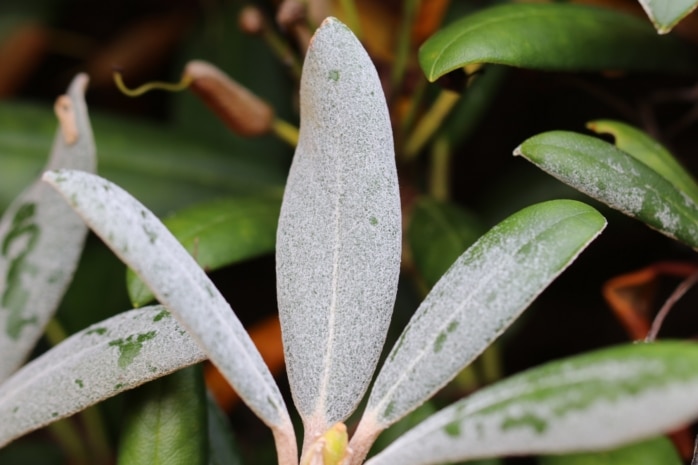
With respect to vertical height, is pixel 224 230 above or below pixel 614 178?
below

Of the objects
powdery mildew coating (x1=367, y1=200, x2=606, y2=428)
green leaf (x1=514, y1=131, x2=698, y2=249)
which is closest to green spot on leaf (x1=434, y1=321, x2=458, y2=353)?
powdery mildew coating (x1=367, y1=200, x2=606, y2=428)

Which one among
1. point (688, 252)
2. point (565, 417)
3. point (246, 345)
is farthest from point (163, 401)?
point (688, 252)

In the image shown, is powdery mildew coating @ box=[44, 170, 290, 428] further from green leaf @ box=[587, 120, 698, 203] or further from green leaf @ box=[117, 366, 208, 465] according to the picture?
green leaf @ box=[587, 120, 698, 203]

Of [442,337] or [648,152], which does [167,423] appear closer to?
[442,337]

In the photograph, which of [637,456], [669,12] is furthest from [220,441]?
[669,12]

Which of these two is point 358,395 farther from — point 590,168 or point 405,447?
point 590,168

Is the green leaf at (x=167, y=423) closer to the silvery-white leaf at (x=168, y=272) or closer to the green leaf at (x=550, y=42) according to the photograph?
the silvery-white leaf at (x=168, y=272)
